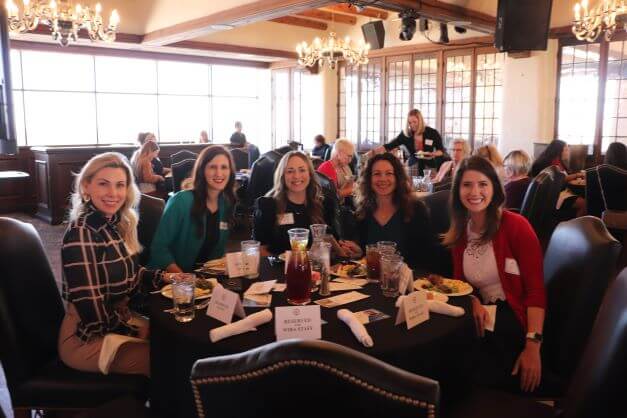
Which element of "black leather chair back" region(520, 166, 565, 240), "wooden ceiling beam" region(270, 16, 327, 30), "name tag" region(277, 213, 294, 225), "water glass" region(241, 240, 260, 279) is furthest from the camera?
"wooden ceiling beam" region(270, 16, 327, 30)

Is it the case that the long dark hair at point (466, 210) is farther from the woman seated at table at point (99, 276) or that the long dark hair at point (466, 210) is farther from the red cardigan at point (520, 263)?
the woman seated at table at point (99, 276)

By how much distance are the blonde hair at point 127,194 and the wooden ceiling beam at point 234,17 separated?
4.52 m

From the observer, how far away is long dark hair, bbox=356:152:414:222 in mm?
2834

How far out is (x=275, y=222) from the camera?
9.78ft

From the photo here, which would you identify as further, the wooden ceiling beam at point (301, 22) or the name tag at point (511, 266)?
the wooden ceiling beam at point (301, 22)

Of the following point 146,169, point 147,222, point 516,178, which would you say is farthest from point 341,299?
point 146,169

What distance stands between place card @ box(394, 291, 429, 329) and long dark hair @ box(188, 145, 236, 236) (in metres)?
1.40

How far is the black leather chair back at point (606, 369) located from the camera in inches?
48.5

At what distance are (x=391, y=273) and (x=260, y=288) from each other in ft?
1.61

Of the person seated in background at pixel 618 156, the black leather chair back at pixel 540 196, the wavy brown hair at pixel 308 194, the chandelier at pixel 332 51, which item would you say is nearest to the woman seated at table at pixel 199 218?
the wavy brown hair at pixel 308 194

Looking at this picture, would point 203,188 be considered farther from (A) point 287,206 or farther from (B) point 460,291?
(B) point 460,291

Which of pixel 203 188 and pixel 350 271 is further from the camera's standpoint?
pixel 203 188

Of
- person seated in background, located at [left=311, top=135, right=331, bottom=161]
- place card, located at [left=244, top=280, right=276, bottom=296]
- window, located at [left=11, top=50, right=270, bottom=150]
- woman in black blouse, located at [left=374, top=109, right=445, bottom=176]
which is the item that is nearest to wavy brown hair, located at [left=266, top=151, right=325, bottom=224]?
place card, located at [left=244, top=280, right=276, bottom=296]

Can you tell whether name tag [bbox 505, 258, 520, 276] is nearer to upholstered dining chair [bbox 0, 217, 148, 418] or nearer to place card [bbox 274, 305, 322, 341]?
place card [bbox 274, 305, 322, 341]
